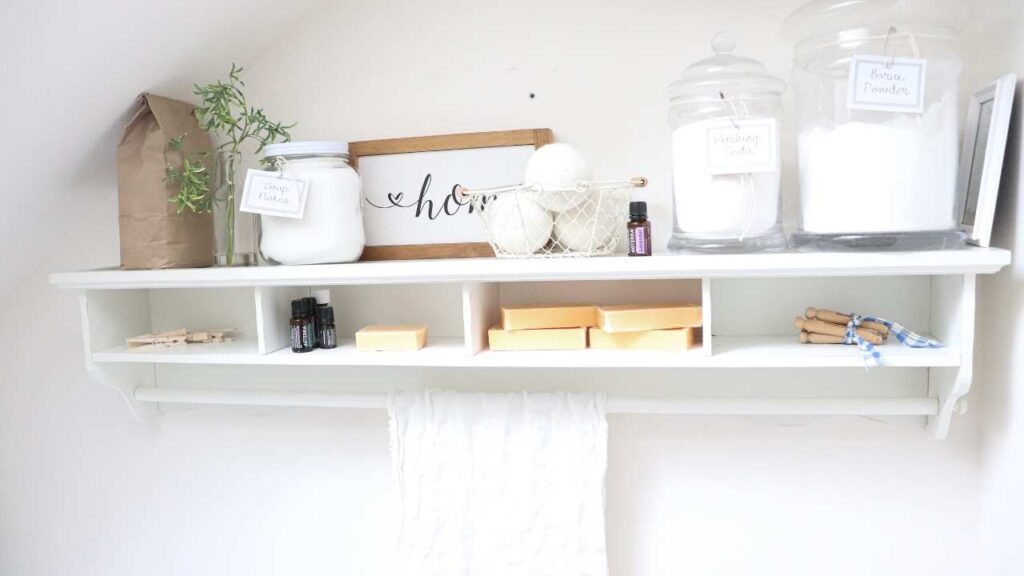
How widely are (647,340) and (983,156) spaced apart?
47 cm

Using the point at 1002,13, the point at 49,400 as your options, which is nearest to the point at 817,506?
the point at 1002,13

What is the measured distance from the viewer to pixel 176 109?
44.9 inches

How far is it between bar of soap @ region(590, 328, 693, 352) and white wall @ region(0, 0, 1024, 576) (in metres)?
0.20

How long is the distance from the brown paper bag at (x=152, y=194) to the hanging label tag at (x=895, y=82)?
0.99 metres

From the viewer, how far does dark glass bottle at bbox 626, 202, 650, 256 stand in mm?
942

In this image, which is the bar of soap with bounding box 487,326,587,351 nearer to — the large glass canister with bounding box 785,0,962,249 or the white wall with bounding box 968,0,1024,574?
the large glass canister with bounding box 785,0,962,249

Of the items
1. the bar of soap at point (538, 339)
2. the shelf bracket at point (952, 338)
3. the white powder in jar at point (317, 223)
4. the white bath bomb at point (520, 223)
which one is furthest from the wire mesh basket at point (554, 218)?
the shelf bracket at point (952, 338)

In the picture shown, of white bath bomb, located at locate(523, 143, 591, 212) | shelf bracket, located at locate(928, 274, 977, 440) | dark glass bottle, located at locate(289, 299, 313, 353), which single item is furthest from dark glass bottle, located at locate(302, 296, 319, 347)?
shelf bracket, located at locate(928, 274, 977, 440)

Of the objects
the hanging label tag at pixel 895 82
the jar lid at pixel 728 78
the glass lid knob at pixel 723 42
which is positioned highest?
the glass lid knob at pixel 723 42

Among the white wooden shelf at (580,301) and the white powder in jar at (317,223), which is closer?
the white wooden shelf at (580,301)

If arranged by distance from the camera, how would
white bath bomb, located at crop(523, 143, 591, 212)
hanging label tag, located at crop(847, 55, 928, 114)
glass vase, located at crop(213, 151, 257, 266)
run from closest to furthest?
hanging label tag, located at crop(847, 55, 928, 114) → white bath bomb, located at crop(523, 143, 591, 212) → glass vase, located at crop(213, 151, 257, 266)

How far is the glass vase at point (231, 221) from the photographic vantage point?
3.82 feet

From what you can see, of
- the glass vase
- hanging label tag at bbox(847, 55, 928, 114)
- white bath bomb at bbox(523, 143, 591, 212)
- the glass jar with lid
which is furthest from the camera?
the glass vase

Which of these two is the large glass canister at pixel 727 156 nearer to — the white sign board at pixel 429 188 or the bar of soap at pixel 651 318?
the bar of soap at pixel 651 318
